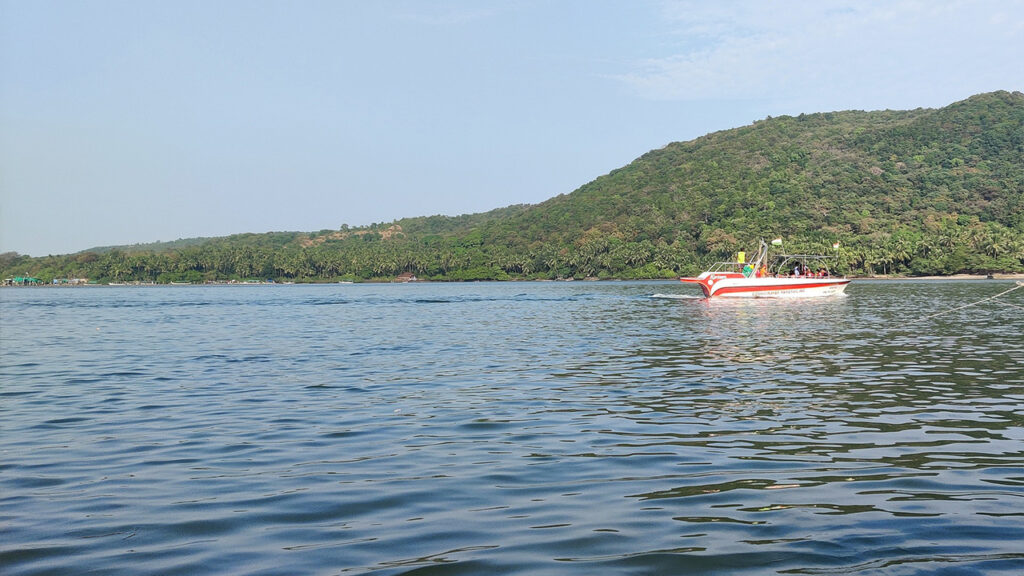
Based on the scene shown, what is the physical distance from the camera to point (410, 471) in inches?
441

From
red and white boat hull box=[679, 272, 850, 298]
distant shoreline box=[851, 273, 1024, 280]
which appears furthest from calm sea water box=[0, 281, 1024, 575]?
distant shoreline box=[851, 273, 1024, 280]

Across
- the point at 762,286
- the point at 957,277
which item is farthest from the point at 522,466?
the point at 957,277

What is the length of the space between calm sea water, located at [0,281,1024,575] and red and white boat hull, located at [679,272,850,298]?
54281mm

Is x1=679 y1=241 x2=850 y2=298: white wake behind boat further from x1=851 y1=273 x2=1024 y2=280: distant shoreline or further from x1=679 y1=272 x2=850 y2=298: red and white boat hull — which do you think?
x1=851 y1=273 x2=1024 y2=280: distant shoreline

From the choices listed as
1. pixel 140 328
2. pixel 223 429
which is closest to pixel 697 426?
pixel 223 429

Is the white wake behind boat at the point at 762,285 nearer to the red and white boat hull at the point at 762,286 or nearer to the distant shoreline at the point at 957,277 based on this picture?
the red and white boat hull at the point at 762,286

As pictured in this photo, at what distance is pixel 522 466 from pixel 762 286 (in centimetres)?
7380

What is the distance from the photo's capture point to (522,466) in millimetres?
11320

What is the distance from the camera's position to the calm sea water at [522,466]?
25.1ft

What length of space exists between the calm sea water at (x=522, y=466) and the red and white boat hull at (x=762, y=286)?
178 feet

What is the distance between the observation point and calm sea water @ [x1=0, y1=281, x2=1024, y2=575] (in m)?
7.65

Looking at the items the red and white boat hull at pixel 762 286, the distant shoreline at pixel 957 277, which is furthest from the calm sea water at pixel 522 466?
the distant shoreline at pixel 957 277

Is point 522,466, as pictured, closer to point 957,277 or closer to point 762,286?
point 762,286

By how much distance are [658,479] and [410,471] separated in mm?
3358
